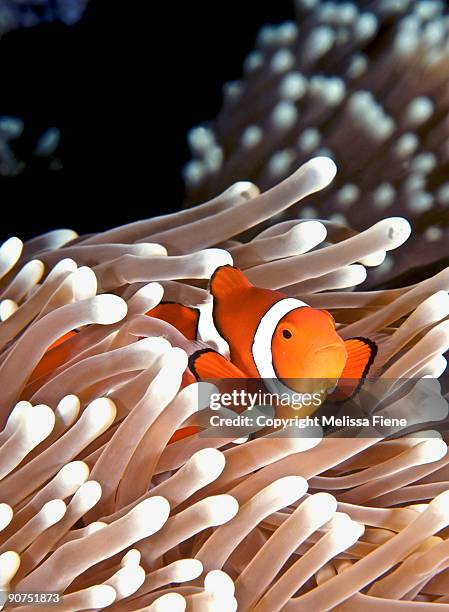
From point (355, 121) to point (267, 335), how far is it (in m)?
0.51

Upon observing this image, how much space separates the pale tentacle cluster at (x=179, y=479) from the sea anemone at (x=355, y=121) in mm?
255

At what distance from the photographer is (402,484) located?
0.77 m

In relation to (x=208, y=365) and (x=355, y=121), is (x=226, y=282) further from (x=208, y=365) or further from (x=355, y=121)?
(x=355, y=121)

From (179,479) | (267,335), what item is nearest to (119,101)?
(267,335)

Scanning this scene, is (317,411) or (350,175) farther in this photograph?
(350,175)

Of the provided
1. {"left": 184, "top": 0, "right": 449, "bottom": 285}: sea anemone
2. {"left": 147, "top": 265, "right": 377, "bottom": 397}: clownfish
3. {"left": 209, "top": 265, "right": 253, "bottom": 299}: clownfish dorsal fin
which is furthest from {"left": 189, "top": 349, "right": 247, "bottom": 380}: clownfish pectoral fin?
{"left": 184, "top": 0, "right": 449, "bottom": 285}: sea anemone

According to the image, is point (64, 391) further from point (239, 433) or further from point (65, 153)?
point (65, 153)

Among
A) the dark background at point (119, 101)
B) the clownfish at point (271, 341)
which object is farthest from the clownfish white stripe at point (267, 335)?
the dark background at point (119, 101)

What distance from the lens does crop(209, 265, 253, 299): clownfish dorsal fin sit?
2.64ft

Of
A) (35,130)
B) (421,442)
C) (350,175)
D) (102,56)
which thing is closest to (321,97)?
(350,175)

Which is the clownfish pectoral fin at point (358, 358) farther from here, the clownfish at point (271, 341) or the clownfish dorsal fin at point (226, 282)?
the clownfish dorsal fin at point (226, 282)

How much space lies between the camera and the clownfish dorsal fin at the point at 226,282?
2.64ft

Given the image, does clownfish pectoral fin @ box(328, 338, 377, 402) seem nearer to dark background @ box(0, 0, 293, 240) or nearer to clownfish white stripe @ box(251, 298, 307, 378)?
clownfish white stripe @ box(251, 298, 307, 378)

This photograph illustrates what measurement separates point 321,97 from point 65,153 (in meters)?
0.43
